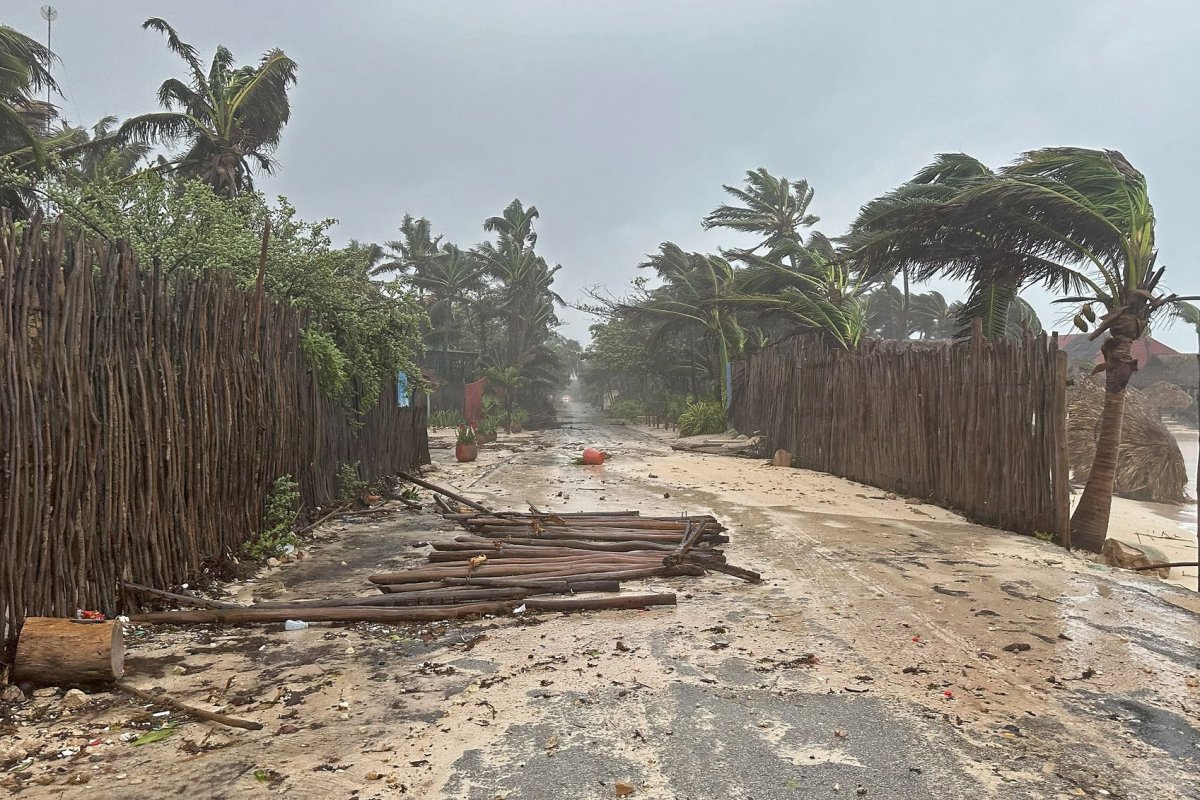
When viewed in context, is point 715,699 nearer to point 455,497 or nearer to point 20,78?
point 455,497

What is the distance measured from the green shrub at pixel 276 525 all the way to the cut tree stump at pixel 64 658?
2.21 metres

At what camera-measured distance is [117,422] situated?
3.75 metres

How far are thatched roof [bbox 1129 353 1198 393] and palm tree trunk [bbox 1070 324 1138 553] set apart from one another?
27.2 m

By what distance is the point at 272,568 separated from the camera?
17.2 ft

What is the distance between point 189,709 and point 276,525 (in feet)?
10.3

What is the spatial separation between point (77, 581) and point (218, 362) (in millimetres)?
1747

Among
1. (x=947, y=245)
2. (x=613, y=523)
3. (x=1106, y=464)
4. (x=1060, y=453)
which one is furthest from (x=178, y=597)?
(x=947, y=245)

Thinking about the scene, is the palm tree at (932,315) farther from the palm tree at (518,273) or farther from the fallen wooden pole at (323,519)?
the fallen wooden pole at (323,519)

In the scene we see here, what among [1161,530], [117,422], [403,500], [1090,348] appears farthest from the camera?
[1090,348]

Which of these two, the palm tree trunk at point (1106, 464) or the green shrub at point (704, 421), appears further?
the green shrub at point (704, 421)

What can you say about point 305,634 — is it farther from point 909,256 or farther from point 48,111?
point 48,111

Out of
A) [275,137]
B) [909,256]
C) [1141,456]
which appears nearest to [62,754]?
[909,256]

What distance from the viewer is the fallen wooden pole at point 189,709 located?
2643mm

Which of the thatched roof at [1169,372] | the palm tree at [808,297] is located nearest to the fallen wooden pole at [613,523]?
the palm tree at [808,297]
